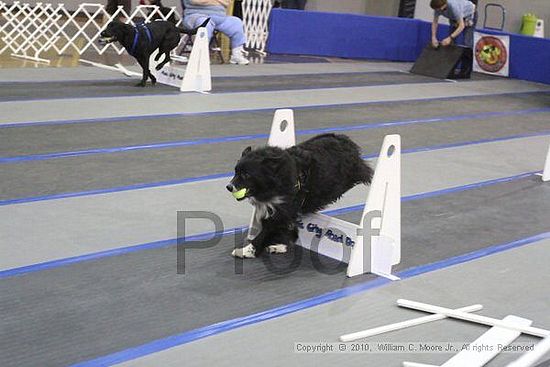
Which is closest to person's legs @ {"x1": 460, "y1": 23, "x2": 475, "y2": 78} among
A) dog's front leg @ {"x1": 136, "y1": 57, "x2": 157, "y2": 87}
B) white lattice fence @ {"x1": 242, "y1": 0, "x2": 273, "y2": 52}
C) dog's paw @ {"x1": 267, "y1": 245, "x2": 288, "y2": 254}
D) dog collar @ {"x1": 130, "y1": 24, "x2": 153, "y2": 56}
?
white lattice fence @ {"x1": 242, "y1": 0, "x2": 273, "y2": 52}

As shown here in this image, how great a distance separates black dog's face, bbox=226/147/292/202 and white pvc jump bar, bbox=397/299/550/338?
78cm

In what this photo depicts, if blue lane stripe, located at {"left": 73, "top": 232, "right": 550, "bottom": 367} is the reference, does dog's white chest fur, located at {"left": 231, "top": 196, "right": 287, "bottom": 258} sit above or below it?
above

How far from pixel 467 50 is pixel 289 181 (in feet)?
30.7

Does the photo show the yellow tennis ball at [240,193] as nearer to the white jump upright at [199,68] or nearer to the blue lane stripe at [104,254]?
the blue lane stripe at [104,254]

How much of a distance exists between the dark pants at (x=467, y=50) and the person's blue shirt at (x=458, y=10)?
0.17 meters

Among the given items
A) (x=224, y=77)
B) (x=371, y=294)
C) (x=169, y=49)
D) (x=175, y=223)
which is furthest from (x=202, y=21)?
(x=371, y=294)

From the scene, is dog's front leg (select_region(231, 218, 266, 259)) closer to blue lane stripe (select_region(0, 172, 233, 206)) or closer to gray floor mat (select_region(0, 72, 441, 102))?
blue lane stripe (select_region(0, 172, 233, 206))

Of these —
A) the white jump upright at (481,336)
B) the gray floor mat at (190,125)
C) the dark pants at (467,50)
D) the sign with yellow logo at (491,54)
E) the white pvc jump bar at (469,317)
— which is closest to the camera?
the white jump upright at (481,336)

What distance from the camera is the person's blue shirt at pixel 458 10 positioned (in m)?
12.3

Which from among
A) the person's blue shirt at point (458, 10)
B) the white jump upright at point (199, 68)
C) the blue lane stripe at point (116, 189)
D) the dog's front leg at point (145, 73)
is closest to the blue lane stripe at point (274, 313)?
the blue lane stripe at point (116, 189)

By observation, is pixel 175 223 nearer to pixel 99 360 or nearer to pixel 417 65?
pixel 99 360

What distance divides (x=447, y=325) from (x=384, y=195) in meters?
0.80

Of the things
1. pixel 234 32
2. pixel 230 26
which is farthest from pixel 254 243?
pixel 234 32

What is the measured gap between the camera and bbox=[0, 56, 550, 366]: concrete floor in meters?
3.25
